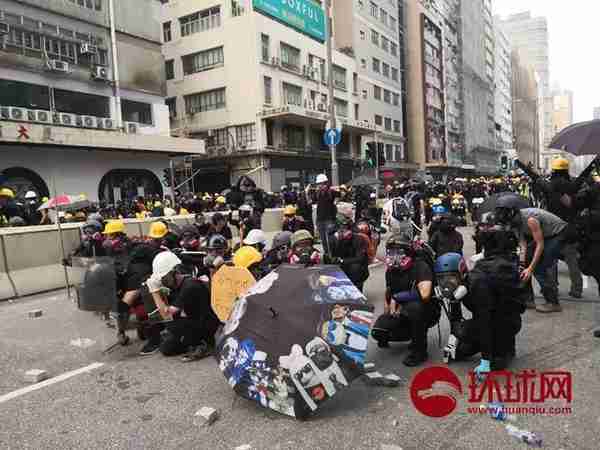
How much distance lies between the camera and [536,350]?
14.9 feet

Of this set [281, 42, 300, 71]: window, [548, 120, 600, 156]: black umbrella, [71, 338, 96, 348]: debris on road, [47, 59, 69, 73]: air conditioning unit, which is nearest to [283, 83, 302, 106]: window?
[281, 42, 300, 71]: window

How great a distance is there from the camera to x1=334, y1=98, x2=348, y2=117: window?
1636 inches

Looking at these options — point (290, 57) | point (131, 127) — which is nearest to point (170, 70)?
point (290, 57)

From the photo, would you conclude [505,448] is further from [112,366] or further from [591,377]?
[112,366]

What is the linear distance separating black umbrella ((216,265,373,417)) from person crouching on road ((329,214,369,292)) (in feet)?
8.34

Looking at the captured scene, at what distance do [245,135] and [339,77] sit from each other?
13.2 metres

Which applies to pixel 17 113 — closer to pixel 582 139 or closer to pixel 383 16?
pixel 582 139

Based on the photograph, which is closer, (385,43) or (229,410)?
(229,410)

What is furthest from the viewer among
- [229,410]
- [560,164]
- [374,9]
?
[374,9]

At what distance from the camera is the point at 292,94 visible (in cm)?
3628

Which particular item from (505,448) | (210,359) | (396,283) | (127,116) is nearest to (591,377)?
(505,448)

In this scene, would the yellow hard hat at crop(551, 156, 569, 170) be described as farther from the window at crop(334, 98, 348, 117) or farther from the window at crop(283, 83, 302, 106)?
the window at crop(334, 98, 348, 117)

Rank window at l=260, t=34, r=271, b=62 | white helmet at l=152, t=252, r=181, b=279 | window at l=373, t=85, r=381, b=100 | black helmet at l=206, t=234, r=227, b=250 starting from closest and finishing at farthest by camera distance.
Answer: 1. white helmet at l=152, t=252, r=181, b=279
2. black helmet at l=206, t=234, r=227, b=250
3. window at l=260, t=34, r=271, b=62
4. window at l=373, t=85, r=381, b=100

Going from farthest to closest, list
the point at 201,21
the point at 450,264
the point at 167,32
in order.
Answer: the point at 167,32
the point at 201,21
the point at 450,264
